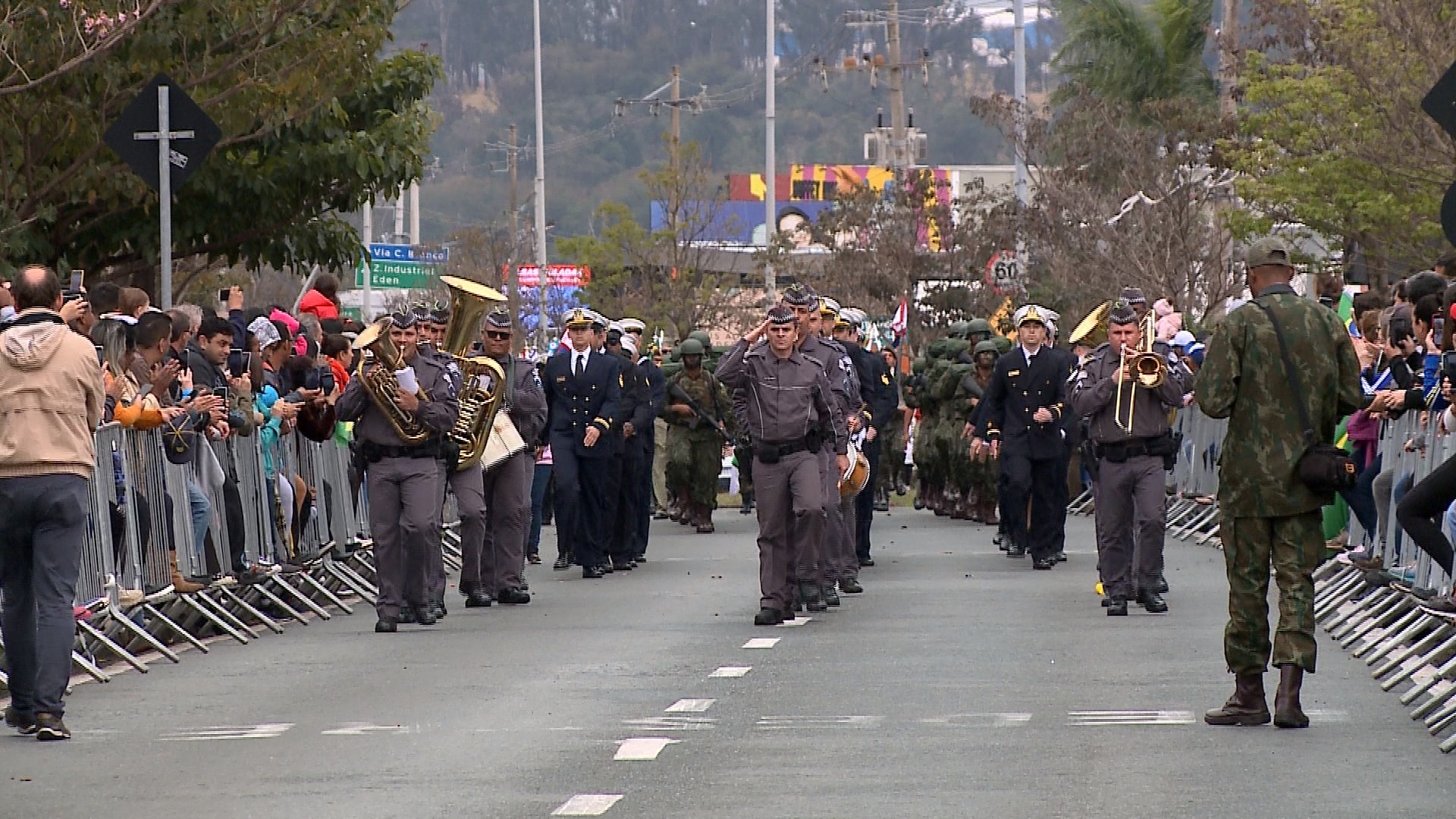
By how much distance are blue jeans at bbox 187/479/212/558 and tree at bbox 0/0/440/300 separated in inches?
130

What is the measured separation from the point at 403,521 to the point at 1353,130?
1593 cm

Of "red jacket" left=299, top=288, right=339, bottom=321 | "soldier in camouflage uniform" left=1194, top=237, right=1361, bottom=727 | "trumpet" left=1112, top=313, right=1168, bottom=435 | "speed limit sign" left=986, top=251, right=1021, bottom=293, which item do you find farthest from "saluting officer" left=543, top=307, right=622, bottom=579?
"speed limit sign" left=986, top=251, right=1021, bottom=293

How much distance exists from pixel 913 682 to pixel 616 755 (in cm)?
271

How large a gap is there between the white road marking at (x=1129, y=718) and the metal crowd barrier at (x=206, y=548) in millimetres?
4973

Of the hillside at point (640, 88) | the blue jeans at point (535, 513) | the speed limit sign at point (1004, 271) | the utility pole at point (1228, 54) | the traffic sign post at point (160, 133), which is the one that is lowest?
the blue jeans at point (535, 513)

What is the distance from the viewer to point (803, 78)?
163750 mm

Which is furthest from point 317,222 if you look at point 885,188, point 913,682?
point 885,188

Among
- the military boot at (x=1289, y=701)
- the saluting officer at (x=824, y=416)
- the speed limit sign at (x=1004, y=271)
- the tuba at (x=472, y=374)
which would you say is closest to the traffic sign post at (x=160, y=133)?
the tuba at (x=472, y=374)

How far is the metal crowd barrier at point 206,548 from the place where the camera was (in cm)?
1359

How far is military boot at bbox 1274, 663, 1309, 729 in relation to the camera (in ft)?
35.0

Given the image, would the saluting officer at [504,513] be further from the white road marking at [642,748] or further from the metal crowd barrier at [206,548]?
the white road marking at [642,748]

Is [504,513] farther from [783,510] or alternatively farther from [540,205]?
[540,205]

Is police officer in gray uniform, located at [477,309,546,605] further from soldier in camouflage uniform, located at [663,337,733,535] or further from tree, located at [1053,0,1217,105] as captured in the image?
tree, located at [1053,0,1217,105]

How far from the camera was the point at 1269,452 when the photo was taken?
35.7ft
